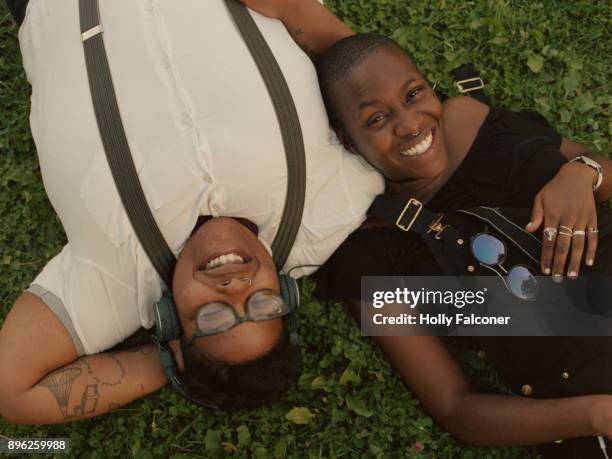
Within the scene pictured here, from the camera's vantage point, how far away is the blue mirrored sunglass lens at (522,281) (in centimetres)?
289

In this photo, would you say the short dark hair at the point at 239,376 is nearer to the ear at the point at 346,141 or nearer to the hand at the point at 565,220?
the ear at the point at 346,141

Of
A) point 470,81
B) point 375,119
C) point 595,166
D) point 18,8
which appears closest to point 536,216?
point 595,166

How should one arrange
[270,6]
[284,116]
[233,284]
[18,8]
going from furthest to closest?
[18,8], [270,6], [284,116], [233,284]

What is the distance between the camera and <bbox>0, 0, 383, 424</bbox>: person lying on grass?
262 centimetres

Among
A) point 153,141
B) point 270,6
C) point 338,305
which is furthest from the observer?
point 338,305

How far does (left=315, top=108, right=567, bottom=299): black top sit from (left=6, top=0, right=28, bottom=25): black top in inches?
85.0

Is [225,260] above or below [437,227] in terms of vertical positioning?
above

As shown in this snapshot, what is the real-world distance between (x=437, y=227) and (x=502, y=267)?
1.22 ft

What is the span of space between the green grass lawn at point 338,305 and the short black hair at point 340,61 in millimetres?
819

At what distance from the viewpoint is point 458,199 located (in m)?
3.13

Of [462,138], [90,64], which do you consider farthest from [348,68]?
[90,64]

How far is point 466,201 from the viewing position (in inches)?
122

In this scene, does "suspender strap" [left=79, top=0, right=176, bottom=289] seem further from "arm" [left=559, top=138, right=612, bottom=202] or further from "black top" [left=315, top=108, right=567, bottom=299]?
"arm" [left=559, top=138, right=612, bottom=202]

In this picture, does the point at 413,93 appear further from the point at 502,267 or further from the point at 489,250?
the point at 502,267
